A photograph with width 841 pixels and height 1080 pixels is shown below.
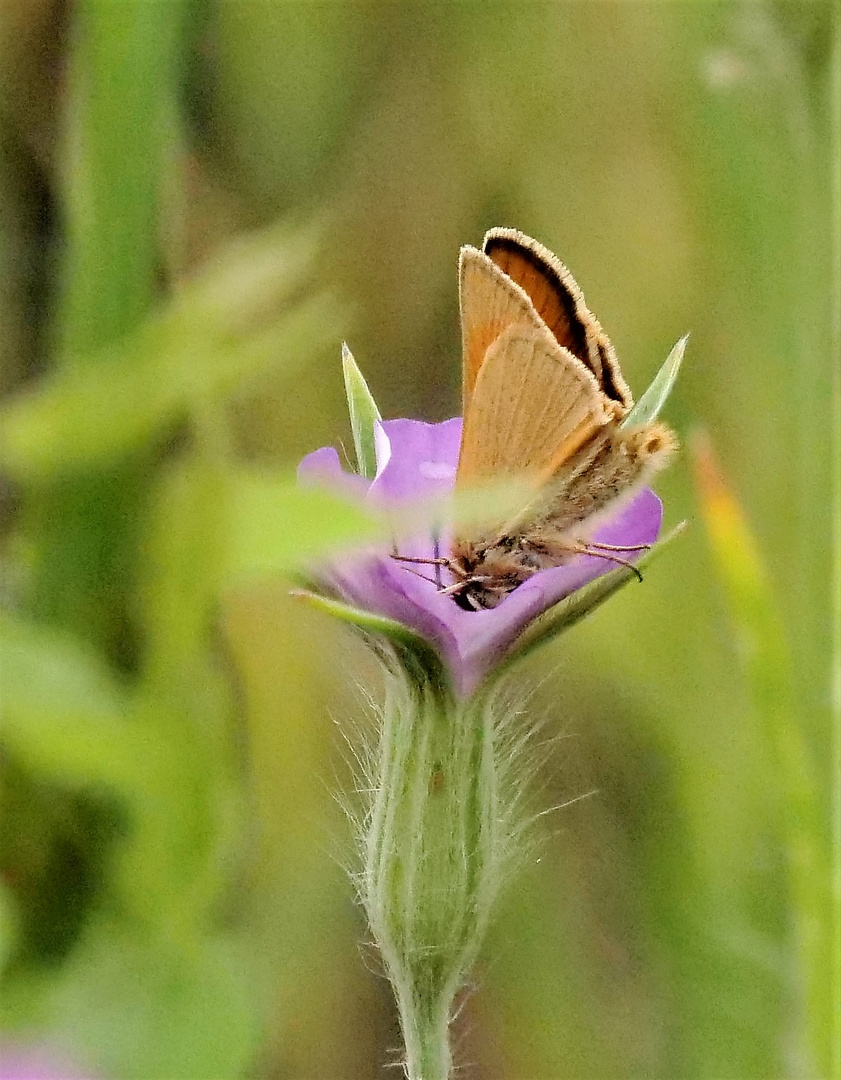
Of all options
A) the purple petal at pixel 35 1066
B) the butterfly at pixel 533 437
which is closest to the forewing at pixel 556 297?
the butterfly at pixel 533 437

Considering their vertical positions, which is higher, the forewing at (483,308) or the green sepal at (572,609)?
the forewing at (483,308)

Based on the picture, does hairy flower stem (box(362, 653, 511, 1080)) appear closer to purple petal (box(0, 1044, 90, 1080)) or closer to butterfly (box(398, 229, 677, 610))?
butterfly (box(398, 229, 677, 610))

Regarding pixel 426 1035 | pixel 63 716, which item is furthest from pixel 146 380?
pixel 426 1035

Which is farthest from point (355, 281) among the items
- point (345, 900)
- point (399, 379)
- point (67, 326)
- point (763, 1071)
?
point (763, 1071)

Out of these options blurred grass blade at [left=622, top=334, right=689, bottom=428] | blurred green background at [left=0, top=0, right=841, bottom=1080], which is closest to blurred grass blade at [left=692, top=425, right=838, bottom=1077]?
blurred green background at [left=0, top=0, right=841, bottom=1080]

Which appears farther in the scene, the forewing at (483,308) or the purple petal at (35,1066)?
the purple petal at (35,1066)

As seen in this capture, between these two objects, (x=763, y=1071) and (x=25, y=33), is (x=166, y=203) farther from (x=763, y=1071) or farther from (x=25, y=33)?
(x=763, y=1071)

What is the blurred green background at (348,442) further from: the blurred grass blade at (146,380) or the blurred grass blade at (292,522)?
the blurred grass blade at (292,522)
